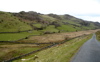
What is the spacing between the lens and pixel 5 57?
40906 mm

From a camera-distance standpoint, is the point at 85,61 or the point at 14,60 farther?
the point at 14,60

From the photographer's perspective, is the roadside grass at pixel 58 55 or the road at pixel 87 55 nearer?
the road at pixel 87 55

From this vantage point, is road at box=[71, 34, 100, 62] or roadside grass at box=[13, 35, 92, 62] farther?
roadside grass at box=[13, 35, 92, 62]

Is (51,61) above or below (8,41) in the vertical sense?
above

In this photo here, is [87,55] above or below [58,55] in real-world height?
above

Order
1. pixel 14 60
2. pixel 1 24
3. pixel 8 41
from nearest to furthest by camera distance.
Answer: pixel 14 60 → pixel 8 41 → pixel 1 24

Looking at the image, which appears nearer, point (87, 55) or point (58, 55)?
point (87, 55)

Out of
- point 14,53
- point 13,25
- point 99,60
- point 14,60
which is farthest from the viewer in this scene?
point 13,25

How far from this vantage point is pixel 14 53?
4450 centimetres

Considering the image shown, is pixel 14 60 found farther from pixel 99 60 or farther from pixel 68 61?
pixel 99 60

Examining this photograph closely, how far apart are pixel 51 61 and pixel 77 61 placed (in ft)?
14.8

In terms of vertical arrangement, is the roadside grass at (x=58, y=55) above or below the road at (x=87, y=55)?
below

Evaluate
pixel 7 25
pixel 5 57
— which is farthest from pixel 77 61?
pixel 7 25

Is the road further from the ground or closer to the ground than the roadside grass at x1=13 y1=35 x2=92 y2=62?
further from the ground
